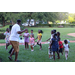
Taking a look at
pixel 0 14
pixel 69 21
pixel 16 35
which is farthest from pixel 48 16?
pixel 16 35

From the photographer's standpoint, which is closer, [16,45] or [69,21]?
[16,45]

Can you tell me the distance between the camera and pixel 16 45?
17.7 ft

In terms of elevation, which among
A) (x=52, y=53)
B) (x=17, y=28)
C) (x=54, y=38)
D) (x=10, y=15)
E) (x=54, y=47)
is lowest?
(x=52, y=53)

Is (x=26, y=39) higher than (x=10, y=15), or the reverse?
(x=10, y=15)

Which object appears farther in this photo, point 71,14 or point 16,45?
point 71,14

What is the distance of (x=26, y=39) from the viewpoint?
881 centimetres

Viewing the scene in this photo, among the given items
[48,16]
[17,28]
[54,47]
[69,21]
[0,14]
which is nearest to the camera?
[17,28]

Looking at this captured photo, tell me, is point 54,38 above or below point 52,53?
above

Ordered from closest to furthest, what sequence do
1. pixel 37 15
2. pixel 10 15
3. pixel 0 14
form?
pixel 10 15
pixel 0 14
pixel 37 15

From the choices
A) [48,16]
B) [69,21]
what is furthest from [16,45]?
[69,21]

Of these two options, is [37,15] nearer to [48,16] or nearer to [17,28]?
[48,16]

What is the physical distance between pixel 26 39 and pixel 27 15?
35.0 meters

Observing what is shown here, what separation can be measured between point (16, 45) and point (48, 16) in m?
40.9

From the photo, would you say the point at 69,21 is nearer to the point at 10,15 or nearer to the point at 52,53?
the point at 10,15
